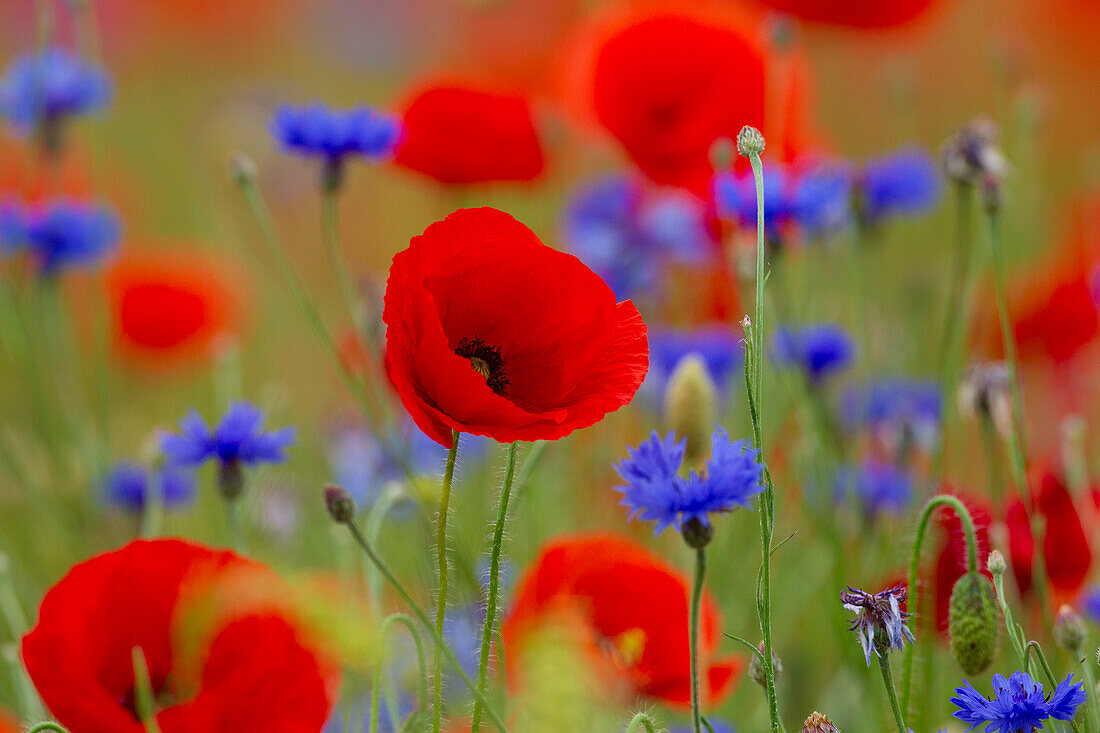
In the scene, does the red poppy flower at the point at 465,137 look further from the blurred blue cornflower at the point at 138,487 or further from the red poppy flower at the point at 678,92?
the blurred blue cornflower at the point at 138,487

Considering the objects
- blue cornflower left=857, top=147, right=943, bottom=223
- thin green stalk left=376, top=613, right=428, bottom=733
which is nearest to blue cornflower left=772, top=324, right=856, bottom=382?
blue cornflower left=857, top=147, right=943, bottom=223

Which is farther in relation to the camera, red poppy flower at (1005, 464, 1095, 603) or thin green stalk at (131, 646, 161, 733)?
red poppy flower at (1005, 464, 1095, 603)

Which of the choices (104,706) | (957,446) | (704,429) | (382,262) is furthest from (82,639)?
(382,262)

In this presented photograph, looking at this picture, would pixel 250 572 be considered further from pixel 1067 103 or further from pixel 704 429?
pixel 1067 103

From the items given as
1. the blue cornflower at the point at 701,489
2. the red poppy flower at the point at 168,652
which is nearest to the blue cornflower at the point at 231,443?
the red poppy flower at the point at 168,652

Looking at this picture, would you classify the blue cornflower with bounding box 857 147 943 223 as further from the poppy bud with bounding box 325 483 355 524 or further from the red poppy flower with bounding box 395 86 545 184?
the poppy bud with bounding box 325 483 355 524

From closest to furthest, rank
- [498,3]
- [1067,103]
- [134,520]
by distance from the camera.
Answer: [134,520]
[498,3]
[1067,103]
